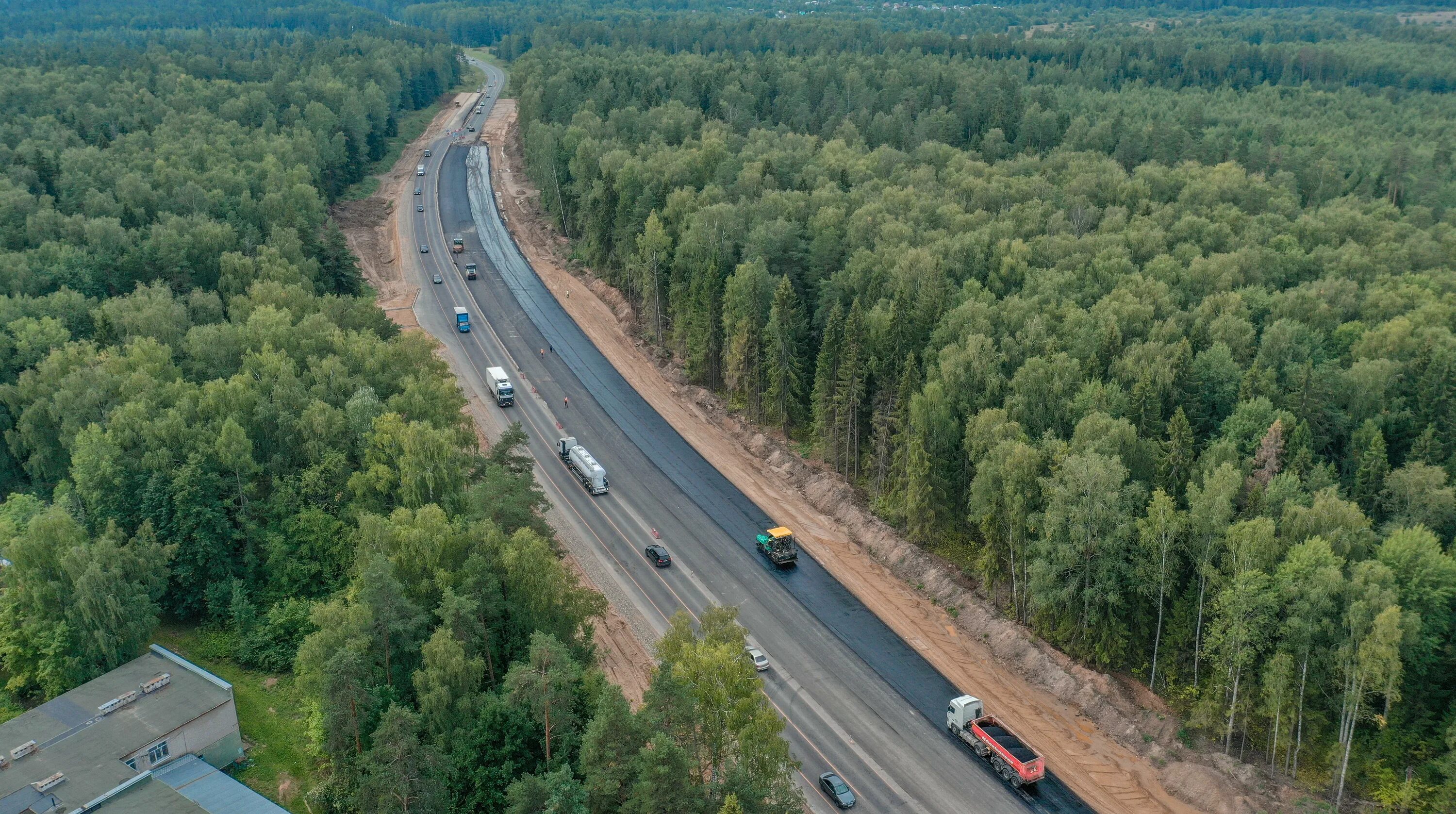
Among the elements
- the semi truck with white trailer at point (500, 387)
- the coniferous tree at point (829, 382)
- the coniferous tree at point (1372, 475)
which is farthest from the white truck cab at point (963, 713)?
the semi truck with white trailer at point (500, 387)

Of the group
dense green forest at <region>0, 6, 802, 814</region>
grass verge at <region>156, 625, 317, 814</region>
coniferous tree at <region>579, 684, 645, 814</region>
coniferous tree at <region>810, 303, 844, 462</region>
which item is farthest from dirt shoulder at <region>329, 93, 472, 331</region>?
coniferous tree at <region>579, 684, 645, 814</region>

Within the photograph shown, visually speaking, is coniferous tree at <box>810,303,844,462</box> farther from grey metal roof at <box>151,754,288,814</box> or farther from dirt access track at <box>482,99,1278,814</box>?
grey metal roof at <box>151,754,288,814</box>

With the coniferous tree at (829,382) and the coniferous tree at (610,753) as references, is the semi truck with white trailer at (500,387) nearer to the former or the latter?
the coniferous tree at (829,382)

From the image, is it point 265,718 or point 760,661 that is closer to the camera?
point 265,718

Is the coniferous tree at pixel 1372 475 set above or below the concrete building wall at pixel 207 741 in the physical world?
above

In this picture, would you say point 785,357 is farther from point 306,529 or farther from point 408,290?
point 408,290

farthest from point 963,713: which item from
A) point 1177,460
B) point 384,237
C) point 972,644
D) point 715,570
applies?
point 384,237

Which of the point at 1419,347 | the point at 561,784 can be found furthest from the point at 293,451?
the point at 1419,347
